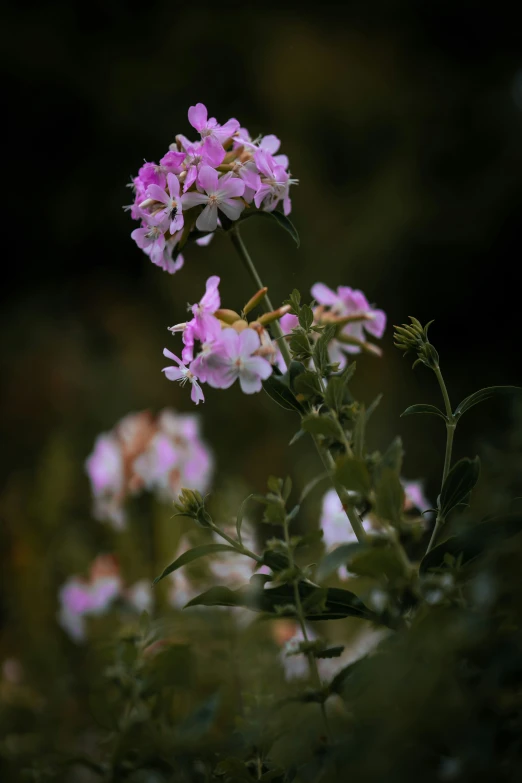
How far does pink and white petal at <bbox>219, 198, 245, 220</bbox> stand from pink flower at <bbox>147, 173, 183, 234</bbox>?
0.11 ft

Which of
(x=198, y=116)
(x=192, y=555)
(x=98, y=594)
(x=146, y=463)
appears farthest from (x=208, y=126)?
(x=98, y=594)

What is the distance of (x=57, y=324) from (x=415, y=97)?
277cm

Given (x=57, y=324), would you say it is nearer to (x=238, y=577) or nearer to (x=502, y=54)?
(x=502, y=54)

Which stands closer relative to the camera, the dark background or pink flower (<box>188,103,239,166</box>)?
pink flower (<box>188,103,239,166</box>)

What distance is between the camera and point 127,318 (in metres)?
5.00

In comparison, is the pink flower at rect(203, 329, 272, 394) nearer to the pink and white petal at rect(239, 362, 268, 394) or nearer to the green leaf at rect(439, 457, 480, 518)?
the pink and white petal at rect(239, 362, 268, 394)

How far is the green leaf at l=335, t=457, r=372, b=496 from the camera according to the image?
1.55ft

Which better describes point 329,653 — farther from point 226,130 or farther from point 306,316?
point 226,130

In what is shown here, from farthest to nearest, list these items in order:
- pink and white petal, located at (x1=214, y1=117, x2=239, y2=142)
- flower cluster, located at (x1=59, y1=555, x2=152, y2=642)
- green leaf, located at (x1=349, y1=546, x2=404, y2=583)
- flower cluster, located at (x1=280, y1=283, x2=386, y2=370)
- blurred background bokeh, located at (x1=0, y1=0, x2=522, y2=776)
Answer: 1. blurred background bokeh, located at (x1=0, y1=0, x2=522, y2=776)
2. flower cluster, located at (x1=59, y1=555, x2=152, y2=642)
3. flower cluster, located at (x1=280, y1=283, x2=386, y2=370)
4. pink and white petal, located at (x1=214, y1=117, x2=239, y2=142)
5. green leaf, located at (x1=349, y1=546, x2=404, y2=583)

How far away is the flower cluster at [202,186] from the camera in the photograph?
0.62m

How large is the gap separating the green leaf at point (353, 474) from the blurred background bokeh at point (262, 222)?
2.29 meters

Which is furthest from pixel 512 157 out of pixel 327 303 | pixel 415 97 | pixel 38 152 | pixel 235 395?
pixel 327 303

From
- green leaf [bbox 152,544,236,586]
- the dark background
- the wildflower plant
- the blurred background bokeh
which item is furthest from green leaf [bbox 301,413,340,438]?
the dark background

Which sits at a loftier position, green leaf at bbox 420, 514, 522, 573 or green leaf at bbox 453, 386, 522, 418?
green leaf at bbox 453, 386, 522, 418
